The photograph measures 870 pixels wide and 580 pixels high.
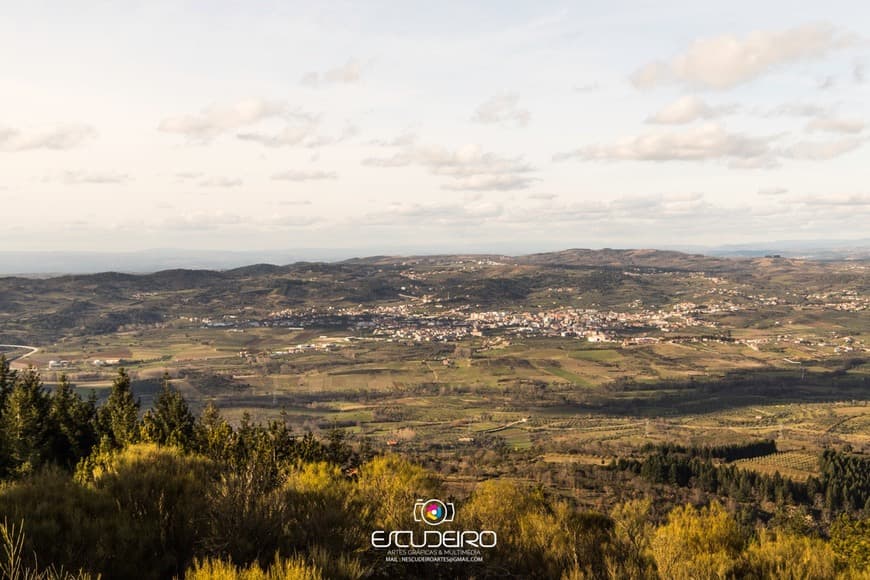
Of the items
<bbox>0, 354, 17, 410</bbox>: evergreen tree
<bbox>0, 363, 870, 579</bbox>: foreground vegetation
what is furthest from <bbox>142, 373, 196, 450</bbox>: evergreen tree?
<bbox>0, 363, 870, 579</bbox>: foreground vegetation

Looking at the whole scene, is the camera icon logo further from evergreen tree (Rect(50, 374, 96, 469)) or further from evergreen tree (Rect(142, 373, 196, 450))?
evergreen tree (Rect(50, 374, 96, 469))

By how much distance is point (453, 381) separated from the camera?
168000mm

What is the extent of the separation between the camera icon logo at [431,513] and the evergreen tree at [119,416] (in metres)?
30.0

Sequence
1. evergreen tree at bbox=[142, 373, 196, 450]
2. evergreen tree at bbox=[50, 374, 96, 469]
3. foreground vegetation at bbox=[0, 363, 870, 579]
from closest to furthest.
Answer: foreground vegetation at bbox=[0, 363, 870, 579], evergreen tree at bbox=[50, 374, 96, 469], evergreen tree at bbox=[142, 373, 196, 450]

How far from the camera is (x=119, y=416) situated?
41.8 metres

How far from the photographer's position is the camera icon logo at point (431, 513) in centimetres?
1686

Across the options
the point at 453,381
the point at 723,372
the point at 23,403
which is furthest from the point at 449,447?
the point at 723,372

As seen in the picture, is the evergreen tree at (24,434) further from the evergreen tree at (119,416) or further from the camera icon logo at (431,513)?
the camera icon logo at (431,513)

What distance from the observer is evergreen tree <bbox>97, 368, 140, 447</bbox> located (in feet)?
130

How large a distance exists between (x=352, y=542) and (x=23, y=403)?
36036mm

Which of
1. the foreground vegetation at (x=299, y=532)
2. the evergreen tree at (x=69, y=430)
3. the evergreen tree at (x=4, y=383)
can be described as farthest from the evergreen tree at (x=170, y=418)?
the foreground vegetation at (x=299, y=532)

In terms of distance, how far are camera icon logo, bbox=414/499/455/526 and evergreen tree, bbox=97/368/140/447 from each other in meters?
30.0
